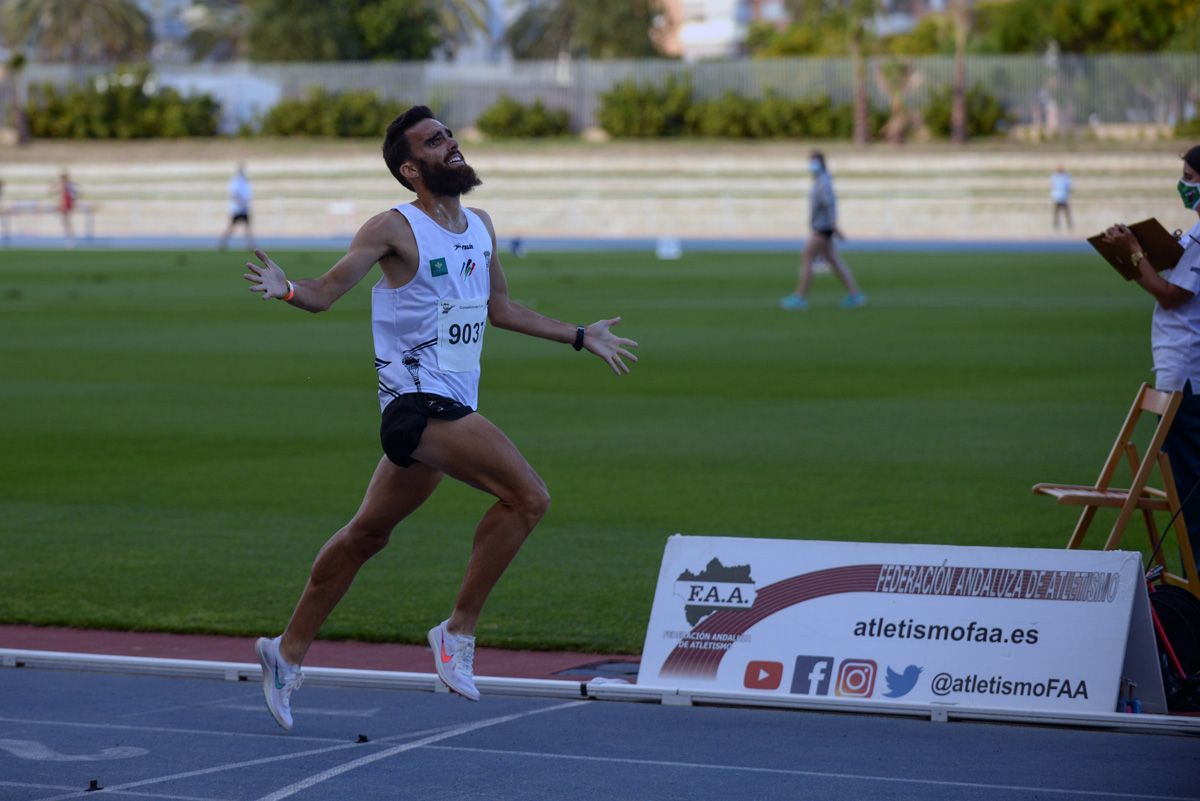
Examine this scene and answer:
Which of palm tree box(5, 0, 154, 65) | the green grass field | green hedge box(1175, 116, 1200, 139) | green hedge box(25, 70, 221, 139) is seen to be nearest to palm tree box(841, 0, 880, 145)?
green hedge box(1175, 116, 1200, 139)

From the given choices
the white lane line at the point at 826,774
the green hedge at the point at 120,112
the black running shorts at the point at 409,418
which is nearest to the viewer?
the white lane line at the point at 826,774

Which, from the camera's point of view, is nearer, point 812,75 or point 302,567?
point 302,567

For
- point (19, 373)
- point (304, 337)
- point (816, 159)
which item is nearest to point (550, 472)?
point (19, 373)

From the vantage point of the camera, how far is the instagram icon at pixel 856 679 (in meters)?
7.31

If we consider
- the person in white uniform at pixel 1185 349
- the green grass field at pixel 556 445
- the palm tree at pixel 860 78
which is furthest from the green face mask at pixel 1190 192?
the palm tree at pixel 860 78

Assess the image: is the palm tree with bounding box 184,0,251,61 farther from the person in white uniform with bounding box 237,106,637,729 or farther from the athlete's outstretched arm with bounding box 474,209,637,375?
the person in white uniform with bounding box 237,106,637,729

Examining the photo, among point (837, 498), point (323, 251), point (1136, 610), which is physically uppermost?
point (1136, 610)

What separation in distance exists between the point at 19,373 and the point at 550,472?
9420 millimetres

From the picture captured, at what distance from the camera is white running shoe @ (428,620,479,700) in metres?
7.16

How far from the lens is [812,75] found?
6462 centimetres

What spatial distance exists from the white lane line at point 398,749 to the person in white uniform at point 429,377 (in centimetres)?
17

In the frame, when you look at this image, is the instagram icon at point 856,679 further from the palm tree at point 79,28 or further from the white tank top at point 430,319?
the palm tree at point 79,28

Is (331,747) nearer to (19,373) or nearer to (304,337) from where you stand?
(19,373)

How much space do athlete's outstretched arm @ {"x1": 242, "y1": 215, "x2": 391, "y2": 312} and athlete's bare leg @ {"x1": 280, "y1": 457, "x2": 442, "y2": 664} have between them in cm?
74
